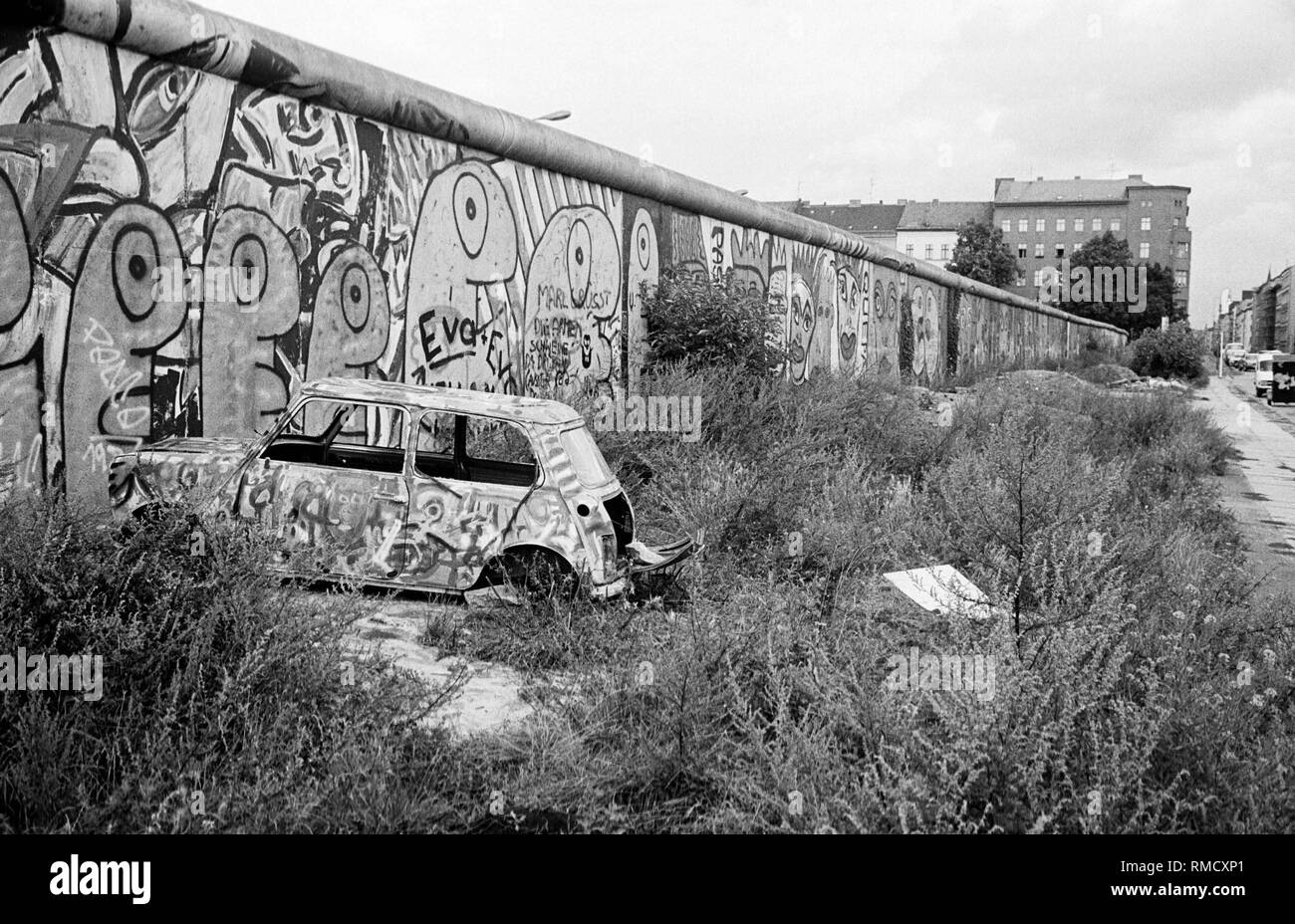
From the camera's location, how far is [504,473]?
730cm

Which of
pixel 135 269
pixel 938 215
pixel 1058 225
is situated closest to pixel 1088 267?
pixel 938 215

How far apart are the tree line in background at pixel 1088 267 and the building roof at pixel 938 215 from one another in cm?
1977

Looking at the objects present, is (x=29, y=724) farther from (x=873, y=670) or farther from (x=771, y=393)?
(x=771, y=393)

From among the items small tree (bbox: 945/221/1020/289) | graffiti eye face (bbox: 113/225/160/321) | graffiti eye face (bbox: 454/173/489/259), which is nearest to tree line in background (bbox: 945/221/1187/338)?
small tree (bbox: 945/221/1020/289)

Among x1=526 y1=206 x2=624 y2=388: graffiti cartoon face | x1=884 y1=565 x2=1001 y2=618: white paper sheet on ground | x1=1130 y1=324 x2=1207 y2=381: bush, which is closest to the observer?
x1=884 y1=565 x2=1001 y2=618: white paper sheet on ground

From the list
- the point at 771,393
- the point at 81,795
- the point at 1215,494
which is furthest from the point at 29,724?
the point at 1215,494

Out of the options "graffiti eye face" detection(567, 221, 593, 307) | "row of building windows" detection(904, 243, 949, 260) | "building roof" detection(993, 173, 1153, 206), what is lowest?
"graffiti eye face" detection(567, 221, 593, 307)

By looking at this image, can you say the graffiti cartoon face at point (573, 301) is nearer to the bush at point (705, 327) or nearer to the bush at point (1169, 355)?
the bush at point (705, 327)

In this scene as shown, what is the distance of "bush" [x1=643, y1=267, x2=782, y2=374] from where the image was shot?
1348 cm

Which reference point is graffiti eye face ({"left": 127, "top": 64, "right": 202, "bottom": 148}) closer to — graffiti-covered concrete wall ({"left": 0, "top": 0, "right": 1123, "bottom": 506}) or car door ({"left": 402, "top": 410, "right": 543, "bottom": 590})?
graffiti-covered concrete wall ({"left": 0, "top": 0, "right": 1123, "bottom": 506})

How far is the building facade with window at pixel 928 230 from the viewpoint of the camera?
115m

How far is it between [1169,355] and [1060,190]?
88976 millimetres

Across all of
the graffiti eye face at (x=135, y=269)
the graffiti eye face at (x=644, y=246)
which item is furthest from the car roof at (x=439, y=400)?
the graffiti eye face at (x=644, y=246)

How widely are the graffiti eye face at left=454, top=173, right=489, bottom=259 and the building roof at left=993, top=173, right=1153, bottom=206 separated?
126705 millimetres
